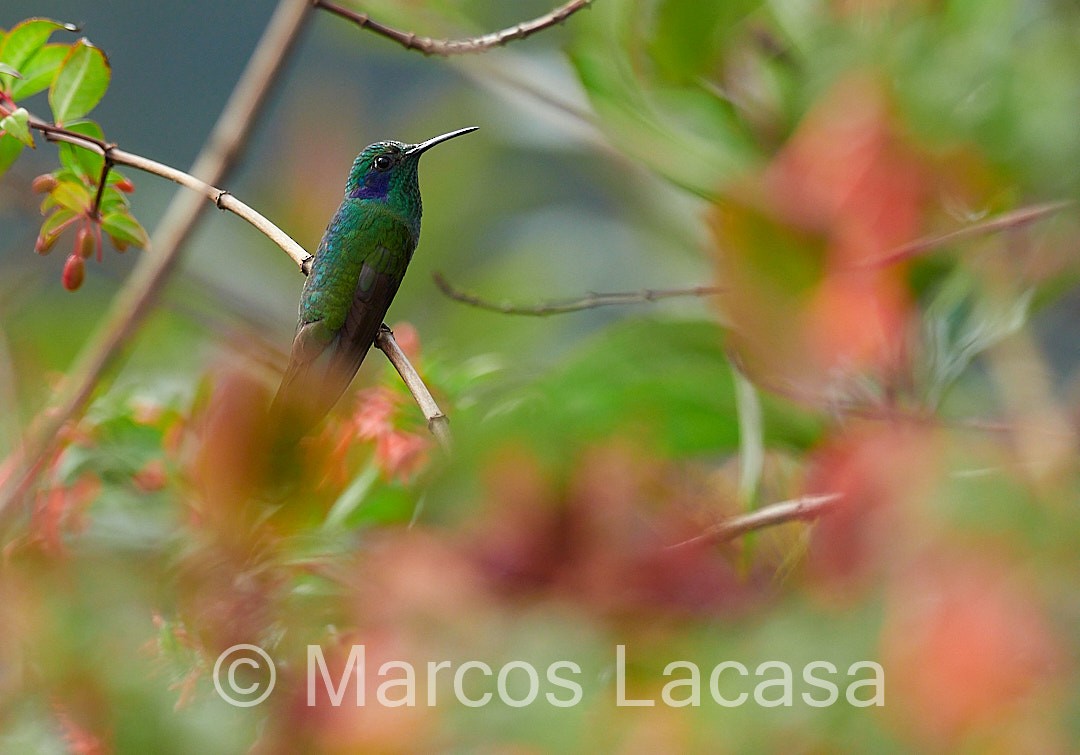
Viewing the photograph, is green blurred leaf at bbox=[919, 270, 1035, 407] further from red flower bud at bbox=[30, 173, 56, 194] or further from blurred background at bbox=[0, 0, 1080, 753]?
red flower bud at bbox=[30, 173, 56, 194]

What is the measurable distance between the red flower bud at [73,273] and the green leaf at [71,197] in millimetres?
25

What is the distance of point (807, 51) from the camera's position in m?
1.00

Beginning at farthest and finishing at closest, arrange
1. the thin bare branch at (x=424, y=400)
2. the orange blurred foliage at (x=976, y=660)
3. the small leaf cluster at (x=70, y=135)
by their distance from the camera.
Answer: the small leaf cluster at (x=70, y=135) → the thin bare branch at (x=424, y=400) → the orange blurred foliage at (x=976, y=660)

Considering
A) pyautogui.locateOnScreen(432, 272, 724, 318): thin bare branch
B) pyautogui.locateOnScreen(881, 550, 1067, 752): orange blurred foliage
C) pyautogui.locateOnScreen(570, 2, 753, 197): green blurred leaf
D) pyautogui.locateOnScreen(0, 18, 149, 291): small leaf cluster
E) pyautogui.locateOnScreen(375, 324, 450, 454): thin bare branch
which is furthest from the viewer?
pyautogui.locateOnScreen(570, 2, 753, 197): green blurred leaf

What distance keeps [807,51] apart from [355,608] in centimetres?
67

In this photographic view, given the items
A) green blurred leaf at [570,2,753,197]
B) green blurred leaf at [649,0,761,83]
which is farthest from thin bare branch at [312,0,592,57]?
green blurred leaf at [649,0,761,83]

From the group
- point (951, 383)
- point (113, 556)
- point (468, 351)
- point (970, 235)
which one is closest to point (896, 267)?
point (970, 235)

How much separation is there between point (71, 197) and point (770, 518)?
397 millimetres

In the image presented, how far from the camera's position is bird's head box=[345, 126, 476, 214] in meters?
1.03

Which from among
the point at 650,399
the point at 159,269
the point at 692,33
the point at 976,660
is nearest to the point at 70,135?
the point at 159,269

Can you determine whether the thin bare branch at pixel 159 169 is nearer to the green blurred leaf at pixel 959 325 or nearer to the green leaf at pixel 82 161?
the green leaf at pixel 82 161

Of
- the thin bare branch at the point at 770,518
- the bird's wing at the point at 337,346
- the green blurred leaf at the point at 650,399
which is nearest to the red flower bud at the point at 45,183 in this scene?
the bird's wing at the point at 337,346

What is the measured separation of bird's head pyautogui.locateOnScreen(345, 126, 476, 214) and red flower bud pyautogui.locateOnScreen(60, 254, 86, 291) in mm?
435

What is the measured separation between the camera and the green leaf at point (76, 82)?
0.60 metres
